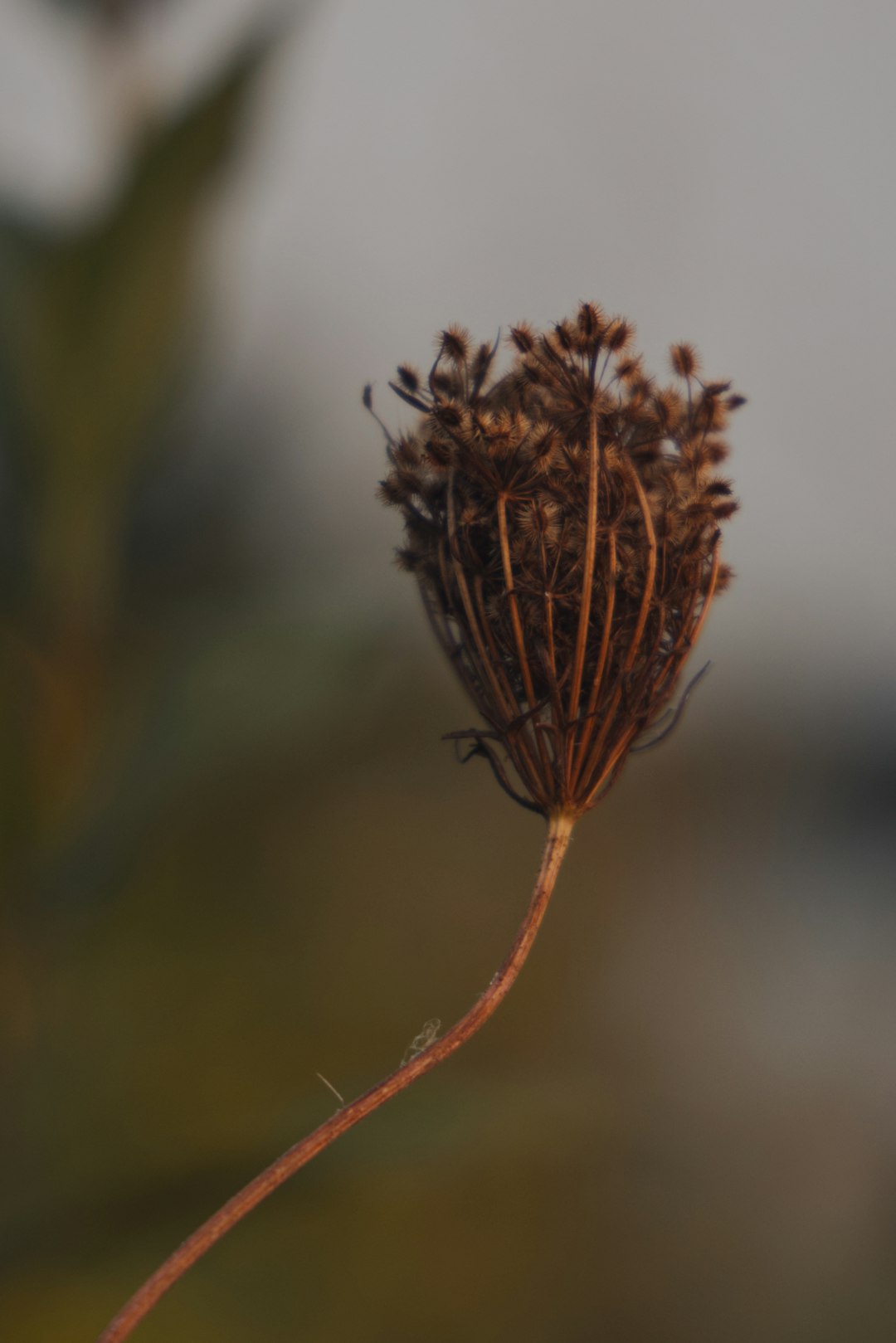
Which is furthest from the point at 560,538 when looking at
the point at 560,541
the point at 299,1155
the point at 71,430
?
the point at 71,430

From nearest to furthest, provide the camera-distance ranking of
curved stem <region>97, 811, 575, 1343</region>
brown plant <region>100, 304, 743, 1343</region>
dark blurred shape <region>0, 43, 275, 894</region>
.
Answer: curved stem <region>97, 811, 575, 1343</region> < brown plant <region>100, 304, 743, 1343</region> < dark blurred shape <region>0, 43, 275, 894</region>

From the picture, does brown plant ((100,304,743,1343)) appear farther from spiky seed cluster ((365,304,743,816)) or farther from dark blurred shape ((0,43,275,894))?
dark blurred shape ((0,43,275,894))

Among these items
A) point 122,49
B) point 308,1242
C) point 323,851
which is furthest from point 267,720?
point 323,851

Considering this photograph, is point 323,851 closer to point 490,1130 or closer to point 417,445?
point 490,1130

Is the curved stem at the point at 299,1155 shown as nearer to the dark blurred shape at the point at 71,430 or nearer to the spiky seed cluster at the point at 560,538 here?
the spiky seed cluster at the point at 560,538

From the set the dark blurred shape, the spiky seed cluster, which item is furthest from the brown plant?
the dark blurred shape

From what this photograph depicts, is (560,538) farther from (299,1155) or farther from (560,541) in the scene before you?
(299,1155)
